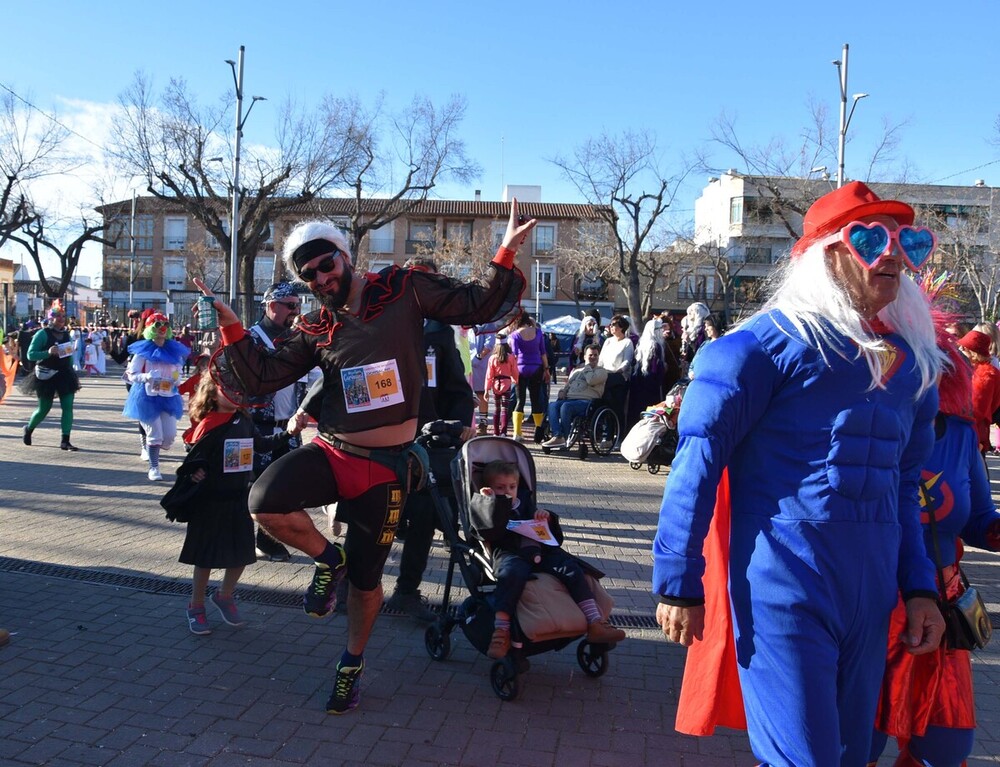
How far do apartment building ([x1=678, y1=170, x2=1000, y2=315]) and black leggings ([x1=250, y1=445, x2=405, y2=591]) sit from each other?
20.3 meters

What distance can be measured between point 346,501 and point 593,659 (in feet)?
4.89

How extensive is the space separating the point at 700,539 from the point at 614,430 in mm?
9551

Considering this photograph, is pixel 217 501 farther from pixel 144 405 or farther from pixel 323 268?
pixel 144 405

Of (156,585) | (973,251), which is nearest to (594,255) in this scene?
(973,251)

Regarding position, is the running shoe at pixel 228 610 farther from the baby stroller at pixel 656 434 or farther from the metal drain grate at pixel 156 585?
the baby stroller at pixel 656 434

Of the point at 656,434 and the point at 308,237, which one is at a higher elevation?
the point at 308,237

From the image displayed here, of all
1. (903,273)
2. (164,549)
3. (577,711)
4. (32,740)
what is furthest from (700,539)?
(164,549)

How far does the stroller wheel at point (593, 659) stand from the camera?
412cm

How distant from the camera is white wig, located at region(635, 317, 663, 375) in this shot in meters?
11.2

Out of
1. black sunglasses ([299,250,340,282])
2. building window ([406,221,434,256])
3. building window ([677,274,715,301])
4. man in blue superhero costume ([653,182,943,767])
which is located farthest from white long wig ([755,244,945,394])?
building window ([406,221,434,256])

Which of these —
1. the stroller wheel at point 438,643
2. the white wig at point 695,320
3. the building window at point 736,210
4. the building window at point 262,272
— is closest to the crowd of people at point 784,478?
the stroller wheel at point 438,643

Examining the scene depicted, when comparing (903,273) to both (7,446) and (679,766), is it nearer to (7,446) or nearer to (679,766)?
(679,766)

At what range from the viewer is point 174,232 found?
229ft

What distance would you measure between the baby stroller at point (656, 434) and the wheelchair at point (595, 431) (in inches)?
73.2
